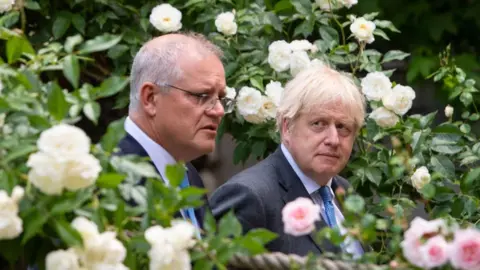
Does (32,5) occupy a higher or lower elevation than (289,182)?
lower

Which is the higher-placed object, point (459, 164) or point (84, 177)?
point (84, 177)

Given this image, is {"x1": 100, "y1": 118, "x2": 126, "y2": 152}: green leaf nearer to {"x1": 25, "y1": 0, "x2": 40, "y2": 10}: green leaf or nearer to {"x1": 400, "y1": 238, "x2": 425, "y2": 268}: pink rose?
{"x1": 400, "y1": 238, "x2": 425, "y2": 268}: pink rose

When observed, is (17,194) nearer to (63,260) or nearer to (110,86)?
(63,260)

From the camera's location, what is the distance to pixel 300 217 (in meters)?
2.32

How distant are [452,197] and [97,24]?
1.73 meters

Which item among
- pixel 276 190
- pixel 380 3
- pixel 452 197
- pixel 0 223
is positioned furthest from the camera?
pixel 380 3

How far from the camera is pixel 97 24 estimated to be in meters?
5.23

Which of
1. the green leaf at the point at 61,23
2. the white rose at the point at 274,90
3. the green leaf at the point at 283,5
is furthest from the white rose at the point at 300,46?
the green leaf at the point at 61,23

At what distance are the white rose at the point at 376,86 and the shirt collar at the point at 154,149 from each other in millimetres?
1351

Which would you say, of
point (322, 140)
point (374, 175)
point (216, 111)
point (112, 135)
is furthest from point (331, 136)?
point (112, 135)

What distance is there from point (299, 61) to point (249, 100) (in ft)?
0.80

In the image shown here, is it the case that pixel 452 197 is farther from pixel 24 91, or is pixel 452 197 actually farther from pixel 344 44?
pixel 24 91

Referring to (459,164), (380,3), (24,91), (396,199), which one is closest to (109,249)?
(24,91)

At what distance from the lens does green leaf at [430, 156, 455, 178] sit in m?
4.62
